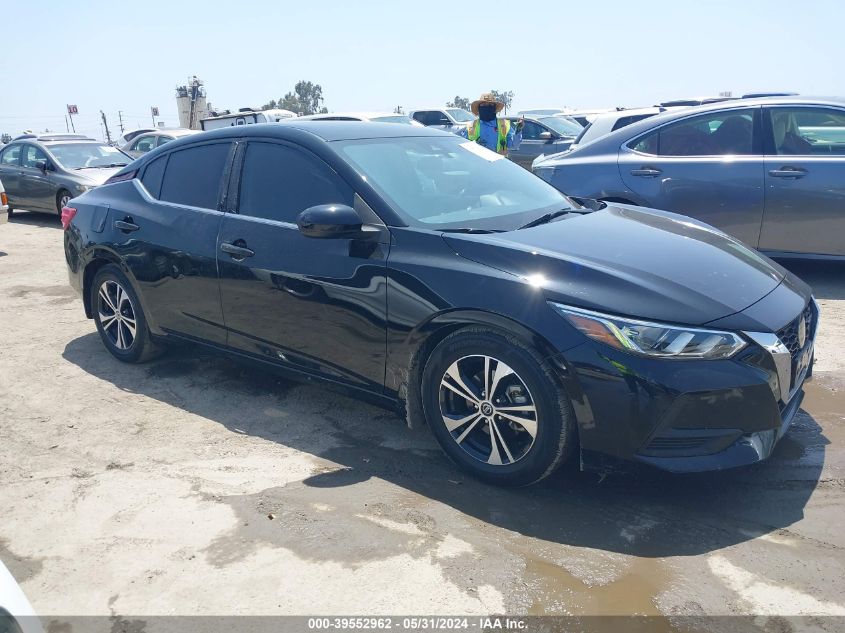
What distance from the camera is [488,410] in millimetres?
3375

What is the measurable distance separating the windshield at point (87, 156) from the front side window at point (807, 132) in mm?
10471

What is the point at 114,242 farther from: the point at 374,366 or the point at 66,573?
the point at 66,573

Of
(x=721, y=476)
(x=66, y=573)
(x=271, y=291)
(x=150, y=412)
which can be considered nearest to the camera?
(x=66, y=573)

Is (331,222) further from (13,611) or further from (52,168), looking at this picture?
(52,168)

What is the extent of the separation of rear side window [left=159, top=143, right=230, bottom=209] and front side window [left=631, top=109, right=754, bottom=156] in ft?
12.9

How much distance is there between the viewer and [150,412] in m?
4.53

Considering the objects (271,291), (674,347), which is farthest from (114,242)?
(674,347)

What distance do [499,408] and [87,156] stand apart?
1194 cm

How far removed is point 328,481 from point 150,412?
1529 mm

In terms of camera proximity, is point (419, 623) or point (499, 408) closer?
point (419, 623)

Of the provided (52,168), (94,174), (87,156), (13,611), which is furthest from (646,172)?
(87,156)

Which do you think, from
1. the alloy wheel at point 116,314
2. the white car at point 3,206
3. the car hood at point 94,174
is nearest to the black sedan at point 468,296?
the alloy wheel at point 116,314

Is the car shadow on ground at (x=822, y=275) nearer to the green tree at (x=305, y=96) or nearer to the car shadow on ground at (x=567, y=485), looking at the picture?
the car shadow on ground at (x=567, y=485)

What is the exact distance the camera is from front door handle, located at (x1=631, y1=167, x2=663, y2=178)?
6672 mm
